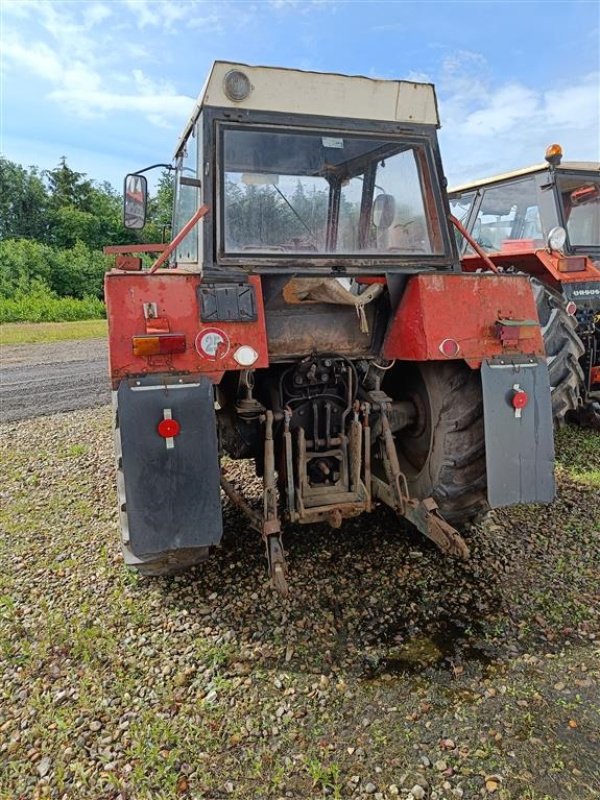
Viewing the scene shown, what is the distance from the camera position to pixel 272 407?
10.2 feet

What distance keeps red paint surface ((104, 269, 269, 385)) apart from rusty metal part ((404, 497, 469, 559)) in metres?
1.12

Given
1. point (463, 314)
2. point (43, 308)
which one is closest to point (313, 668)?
point (463, 314)

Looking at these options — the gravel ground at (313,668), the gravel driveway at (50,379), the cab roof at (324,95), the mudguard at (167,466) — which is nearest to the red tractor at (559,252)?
the gravel ground at (313,668)

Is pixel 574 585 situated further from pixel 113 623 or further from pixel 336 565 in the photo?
pixel 113 623

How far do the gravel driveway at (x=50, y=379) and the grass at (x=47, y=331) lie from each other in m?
1.14

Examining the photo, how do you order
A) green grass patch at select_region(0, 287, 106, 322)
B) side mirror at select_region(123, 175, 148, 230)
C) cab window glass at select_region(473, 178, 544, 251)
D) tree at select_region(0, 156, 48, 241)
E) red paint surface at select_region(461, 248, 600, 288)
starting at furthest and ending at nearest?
Result: tree at select_region(0, 156, 48, 241) < green grass patch at select_region(0, 287, 106, 322) < cab window glass at select_region(473, 178, 544, 251) < red paint surface at select_region(461, 248, 600, 288) < side mirror at select_region(123, 175, 148, 230)

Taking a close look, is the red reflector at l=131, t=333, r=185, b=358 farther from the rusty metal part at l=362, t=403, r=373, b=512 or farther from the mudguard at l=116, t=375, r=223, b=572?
the rusty metal part at l=362, t=403, r=373, b=512

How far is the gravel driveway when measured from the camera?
25.0 feet

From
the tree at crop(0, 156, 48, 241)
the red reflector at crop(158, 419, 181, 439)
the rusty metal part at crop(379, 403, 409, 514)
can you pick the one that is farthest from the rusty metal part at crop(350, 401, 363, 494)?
the tree at crop(0, 156, 48, 241)

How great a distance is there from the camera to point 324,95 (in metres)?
2.80

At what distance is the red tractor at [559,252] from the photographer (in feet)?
15.4

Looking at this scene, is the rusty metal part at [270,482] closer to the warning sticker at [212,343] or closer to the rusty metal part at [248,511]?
the rusty metal part at [248,511]

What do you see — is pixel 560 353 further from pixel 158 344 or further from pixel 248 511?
pixel 158 344

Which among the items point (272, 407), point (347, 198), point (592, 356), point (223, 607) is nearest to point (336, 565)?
point (223, 607)
